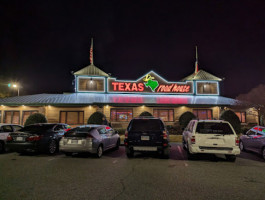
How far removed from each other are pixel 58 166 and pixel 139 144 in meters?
3.24

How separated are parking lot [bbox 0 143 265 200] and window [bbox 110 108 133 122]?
14419 mm

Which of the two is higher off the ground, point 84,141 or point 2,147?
point 84,141

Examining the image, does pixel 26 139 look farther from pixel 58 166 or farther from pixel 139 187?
pixel 139 187

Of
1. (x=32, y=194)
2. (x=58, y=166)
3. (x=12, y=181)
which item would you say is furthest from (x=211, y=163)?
(x=12, y=181)

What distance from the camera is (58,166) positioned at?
23.4 feet

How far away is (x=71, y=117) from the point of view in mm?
21812

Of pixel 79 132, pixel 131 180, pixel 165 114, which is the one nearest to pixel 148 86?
pixel 165 114

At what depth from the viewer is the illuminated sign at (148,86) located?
24.6m

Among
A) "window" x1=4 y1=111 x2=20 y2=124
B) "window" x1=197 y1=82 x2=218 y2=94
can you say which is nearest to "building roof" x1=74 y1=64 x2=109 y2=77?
"window" x1=4 y1=111 x2=20 y2=124

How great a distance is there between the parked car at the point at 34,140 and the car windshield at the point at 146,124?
13.7 feet

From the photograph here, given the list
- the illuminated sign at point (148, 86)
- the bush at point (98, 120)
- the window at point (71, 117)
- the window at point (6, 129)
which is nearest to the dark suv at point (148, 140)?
the window at point (6, 129)

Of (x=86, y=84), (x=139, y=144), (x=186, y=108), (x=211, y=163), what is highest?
(x=86, y=84)

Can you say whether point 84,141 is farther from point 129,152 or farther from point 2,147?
point 2,147

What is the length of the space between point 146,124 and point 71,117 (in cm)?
1483
